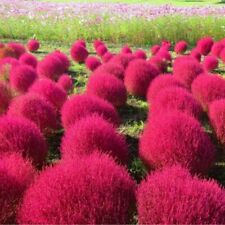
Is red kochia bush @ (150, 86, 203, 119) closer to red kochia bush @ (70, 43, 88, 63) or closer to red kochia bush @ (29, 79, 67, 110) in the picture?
red kochia bush @ (29, 79, 67, 110)

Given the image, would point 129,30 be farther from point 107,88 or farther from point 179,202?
point 179,202

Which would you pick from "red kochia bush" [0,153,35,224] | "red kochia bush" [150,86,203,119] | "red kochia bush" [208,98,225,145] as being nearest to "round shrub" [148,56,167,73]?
"red kochia bush" [150,86,203,119]

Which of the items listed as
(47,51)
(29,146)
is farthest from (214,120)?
(47,51)

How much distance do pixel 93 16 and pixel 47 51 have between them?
3.58 metres

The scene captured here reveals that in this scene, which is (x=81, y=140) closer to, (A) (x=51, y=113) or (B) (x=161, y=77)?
(A) (x=51, y=113)

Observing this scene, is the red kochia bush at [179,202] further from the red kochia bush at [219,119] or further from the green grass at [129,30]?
the green grass at [129,30]

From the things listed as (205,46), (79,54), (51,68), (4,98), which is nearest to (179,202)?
(4,98)

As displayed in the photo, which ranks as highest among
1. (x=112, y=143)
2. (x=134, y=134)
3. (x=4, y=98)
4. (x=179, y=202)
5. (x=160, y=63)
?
(x=179, y=202)

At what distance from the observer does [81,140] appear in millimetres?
3303

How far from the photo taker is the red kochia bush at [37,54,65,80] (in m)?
6.80

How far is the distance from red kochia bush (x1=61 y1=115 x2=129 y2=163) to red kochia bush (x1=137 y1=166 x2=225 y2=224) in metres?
0.82

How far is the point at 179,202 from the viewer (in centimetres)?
226

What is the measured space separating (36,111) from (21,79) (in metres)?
1.71

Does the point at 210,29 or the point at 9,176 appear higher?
the point at 9,176
